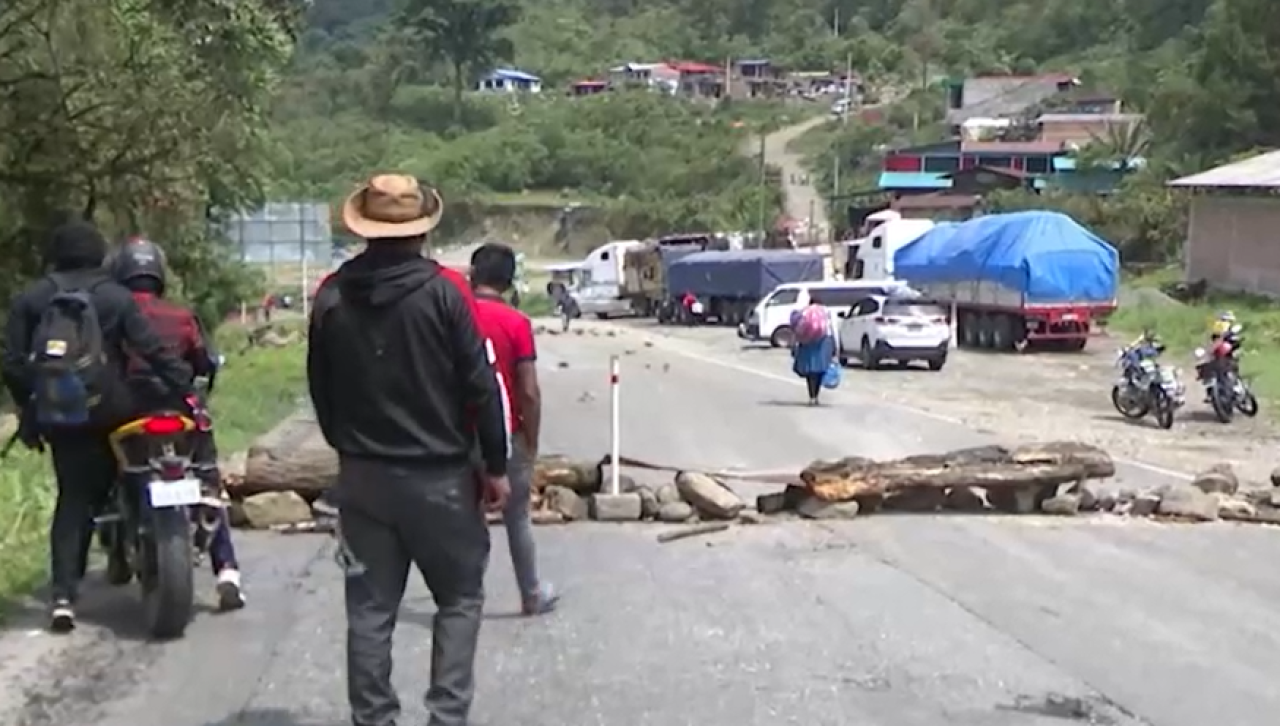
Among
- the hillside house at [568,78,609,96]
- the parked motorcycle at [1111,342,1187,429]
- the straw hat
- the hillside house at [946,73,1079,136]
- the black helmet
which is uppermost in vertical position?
the hillside house at [568,78,609,96]

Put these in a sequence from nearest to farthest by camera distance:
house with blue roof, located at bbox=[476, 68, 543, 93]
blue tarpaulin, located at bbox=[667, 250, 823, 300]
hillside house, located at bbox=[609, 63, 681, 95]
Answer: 1. blue tarpaulin, located at bbox=[667, 250, 823, 300]
2. house with blue roof, located at bbox=[476, 68, 543, 93]
3. hillside house, located at bbox=[609, 63, 681, 95]

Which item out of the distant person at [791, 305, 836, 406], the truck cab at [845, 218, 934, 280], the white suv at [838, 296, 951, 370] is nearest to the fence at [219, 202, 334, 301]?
the white suv at [838, 296, 951, 370]

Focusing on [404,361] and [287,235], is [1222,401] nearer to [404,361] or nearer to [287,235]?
[404,361]

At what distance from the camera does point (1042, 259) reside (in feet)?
141

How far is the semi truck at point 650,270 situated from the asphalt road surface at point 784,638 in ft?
178

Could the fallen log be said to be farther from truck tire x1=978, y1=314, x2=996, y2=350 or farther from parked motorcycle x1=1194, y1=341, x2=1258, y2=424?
truck tire x1=978, y1=314, x2=996, y2=350

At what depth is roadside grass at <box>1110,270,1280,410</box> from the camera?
34562 millimetres

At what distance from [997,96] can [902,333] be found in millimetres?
87326

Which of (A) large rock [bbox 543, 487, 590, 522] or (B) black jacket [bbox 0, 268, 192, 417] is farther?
(A) large rock [bbox 543, 487, 590, 522]

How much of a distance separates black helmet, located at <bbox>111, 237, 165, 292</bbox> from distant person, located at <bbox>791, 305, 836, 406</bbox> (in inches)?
703

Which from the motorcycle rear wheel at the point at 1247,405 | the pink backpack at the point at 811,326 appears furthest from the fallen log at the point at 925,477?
the motorcycle rear wheel at the point at 1247,405

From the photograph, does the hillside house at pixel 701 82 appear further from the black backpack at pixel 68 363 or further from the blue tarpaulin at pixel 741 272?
the black backpack at pixel 68 363

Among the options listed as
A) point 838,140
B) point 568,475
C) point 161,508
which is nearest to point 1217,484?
point 568,475

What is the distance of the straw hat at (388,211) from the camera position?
265 inches
